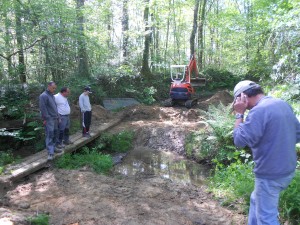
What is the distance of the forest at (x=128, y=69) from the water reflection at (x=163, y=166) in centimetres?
36

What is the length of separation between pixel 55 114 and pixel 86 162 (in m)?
1.70

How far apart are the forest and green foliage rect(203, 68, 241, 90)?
0.07 m

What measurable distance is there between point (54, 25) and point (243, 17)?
11142 millimetres

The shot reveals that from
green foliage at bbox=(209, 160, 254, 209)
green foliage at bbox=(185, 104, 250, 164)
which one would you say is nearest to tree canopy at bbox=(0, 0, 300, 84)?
green foliage at bbox=(185, 104, 250, 164)

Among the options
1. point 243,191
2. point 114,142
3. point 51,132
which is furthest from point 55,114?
point 243,191

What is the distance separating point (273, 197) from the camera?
3.12 m

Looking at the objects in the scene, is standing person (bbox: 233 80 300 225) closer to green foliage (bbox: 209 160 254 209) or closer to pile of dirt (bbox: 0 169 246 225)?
pile of dirt (bbox: 0 169 246 225)

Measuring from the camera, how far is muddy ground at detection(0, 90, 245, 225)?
4.87 meters

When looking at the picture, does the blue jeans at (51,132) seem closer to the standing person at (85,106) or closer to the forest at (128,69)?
the forest at (128,69)

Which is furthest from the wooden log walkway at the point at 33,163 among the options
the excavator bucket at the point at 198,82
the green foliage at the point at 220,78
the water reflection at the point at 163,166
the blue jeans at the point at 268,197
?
the green foliage at the point at 220,78

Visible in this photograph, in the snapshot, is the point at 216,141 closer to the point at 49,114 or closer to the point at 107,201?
the point at 107,201

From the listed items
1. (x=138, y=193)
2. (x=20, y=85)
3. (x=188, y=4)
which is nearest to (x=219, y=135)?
(x=138, y=193)

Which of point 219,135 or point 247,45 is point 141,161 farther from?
point 247,45

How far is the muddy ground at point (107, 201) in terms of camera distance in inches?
192
